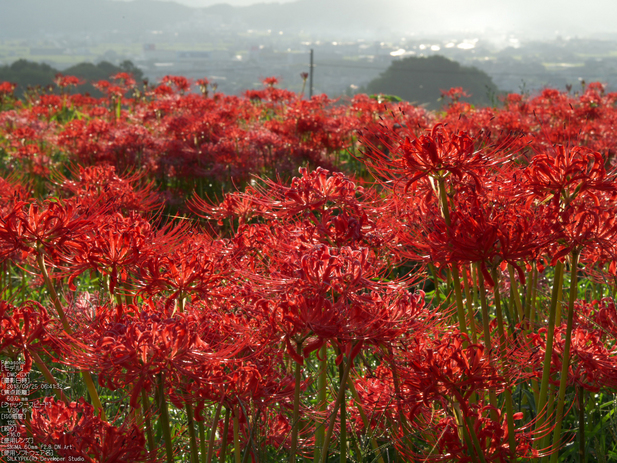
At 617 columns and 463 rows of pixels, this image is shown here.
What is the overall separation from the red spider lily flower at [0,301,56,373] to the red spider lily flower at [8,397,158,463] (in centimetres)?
20

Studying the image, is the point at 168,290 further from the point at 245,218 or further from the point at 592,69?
the point at 592,69

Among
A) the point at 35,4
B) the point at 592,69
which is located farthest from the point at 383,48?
the point at 35,4

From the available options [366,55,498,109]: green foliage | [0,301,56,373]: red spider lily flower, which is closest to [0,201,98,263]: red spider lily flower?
[0,301,56,373]: red spider lily flower

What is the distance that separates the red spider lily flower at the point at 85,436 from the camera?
1.36 meters

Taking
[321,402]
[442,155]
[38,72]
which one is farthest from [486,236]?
[38,72]

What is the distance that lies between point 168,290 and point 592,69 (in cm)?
6986

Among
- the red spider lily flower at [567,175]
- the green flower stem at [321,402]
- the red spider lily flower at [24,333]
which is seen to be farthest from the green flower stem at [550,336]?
the red spider lily flower at [24,333]

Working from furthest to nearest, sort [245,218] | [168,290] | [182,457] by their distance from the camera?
[245,218] → [182,457] → [168,290]

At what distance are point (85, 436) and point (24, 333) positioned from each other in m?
0.47

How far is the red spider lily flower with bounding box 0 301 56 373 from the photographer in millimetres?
1578

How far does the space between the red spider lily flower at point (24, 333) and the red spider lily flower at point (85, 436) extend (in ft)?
0.64

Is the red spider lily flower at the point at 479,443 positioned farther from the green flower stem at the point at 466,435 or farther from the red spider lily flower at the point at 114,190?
the red spider lily flower at the point at 114,190

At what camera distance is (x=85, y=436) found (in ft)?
4.45

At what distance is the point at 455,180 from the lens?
5.70 feet
